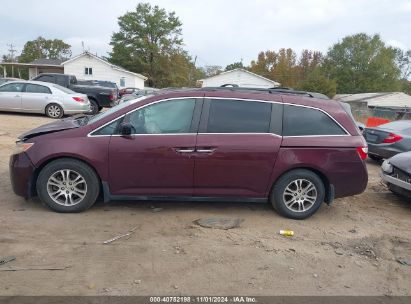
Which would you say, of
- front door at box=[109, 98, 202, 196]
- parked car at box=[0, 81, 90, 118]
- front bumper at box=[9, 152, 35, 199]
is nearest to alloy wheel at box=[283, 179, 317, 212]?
front door at box=[109, 98, 202, 196]

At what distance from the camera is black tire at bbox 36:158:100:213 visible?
5.36 meters

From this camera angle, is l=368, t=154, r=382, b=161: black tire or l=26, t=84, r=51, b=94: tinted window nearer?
l=368, t=154, r=382, b=161: black tire

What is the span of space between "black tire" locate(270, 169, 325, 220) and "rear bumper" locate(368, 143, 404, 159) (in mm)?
5397

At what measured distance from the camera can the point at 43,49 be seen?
94.3m

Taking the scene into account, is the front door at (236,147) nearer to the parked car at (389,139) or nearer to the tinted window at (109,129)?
the tinted window at (109,129)

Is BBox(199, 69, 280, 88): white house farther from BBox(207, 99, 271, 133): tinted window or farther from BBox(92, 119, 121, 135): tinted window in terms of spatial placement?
BBox(92, 119, 121, 135): tinted window

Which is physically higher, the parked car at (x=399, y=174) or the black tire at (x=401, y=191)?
the parked car at (x=399, y=174)

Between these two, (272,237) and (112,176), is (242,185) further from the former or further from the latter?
(112,176)

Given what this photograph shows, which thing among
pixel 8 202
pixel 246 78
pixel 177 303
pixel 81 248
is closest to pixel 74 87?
pixel 8 202

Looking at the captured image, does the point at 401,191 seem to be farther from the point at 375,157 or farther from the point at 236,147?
the point at 375,157

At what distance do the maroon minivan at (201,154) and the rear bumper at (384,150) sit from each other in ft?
16.5

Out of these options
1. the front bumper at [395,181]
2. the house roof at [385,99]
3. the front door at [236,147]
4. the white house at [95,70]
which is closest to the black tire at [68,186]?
the front door at [236,147]

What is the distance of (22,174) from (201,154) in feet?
7.65

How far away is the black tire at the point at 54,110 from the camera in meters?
15.8
